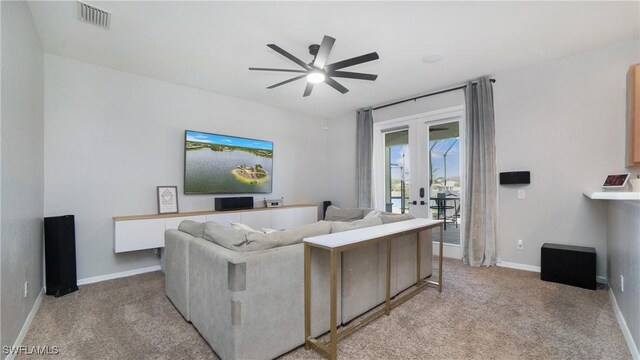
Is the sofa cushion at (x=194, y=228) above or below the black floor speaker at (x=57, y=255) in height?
above

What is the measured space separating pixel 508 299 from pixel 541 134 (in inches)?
88.6

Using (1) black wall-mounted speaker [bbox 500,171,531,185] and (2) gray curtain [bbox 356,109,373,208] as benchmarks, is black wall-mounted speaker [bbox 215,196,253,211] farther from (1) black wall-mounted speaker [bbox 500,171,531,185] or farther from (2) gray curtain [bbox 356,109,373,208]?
(1) black wall-mounted speaker [bbox 500,171,531,185]

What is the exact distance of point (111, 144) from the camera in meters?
3.54

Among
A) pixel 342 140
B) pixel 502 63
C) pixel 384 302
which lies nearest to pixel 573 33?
pixel 502 63

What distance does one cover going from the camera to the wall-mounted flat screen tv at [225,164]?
419 cm

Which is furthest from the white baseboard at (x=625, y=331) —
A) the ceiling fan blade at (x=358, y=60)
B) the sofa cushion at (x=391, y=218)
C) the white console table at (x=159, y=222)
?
the white console table at (x=159, y=222)

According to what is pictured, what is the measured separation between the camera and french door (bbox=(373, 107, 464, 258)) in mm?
4422

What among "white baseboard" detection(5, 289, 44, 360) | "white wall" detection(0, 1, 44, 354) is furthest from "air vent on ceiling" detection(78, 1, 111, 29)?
"white baseboard" detection(5, 289, 44, 360)

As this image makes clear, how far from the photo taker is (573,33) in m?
2.87

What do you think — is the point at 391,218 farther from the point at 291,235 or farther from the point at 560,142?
the point at 560,142

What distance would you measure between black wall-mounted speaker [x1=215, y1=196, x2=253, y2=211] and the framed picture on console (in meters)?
0.59

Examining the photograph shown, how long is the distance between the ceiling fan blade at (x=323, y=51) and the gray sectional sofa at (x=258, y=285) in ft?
5.12

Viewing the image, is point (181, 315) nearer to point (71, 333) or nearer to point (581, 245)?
point (71, 333)

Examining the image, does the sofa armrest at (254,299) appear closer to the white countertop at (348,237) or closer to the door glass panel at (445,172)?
the white countertop at (348,237)
